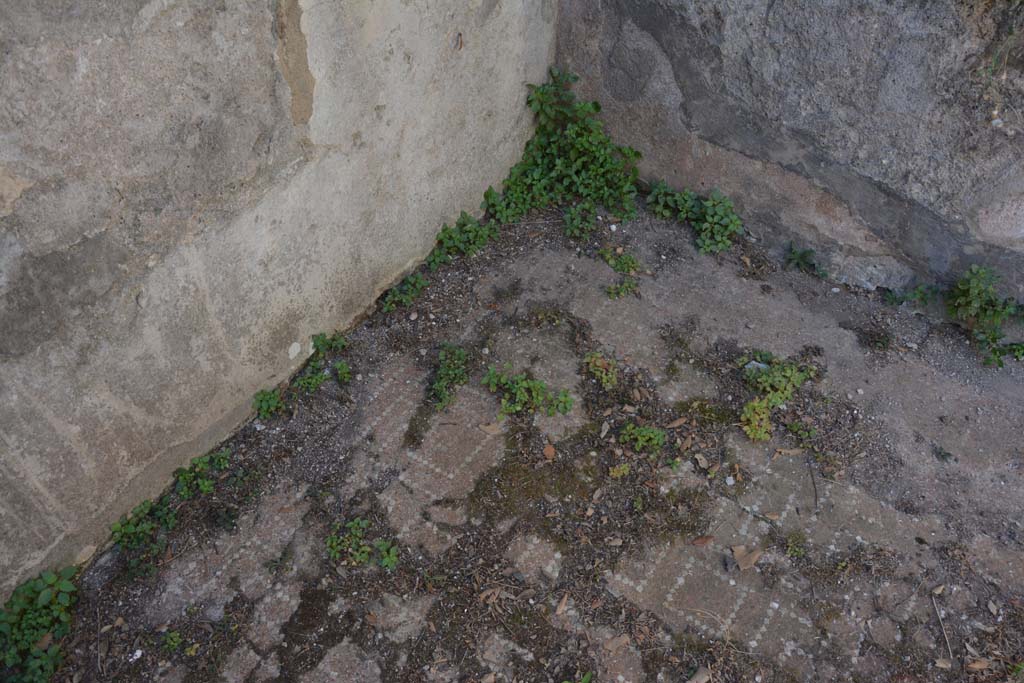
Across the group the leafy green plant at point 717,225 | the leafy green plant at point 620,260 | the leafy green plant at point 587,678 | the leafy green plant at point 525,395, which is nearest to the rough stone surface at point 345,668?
the leafy green plant at point 587,678

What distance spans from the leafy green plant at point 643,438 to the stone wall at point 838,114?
1.38m

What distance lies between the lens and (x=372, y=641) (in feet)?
9.30

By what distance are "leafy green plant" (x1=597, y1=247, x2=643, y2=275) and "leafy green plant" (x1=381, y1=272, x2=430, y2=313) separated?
0.88 m

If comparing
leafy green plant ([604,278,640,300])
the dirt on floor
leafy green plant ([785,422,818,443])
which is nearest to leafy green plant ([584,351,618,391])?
the dirt on floor

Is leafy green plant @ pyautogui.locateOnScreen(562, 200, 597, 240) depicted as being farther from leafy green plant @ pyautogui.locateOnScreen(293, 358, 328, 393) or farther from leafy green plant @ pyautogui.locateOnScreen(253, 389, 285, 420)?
leafy green plant @ pyautogui.locateOnScreen(253, 389, 285, 420)

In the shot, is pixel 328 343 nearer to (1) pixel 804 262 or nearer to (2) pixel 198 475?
(2) pixel 198 475

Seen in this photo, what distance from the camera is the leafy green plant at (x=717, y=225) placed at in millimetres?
4102

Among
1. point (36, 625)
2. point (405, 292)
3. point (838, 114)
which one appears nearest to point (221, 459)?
point (36, 625)

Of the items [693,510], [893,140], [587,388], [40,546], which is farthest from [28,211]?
[893,140]

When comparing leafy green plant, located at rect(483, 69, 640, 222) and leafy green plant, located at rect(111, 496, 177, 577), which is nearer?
leafy green plant, located at rect(111, 496, 177, 577)

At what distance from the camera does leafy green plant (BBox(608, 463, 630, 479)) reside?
10.6 feet

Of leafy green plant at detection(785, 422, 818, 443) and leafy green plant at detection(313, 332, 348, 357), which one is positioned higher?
leafy green plant at detection(785, 422, 818, 443)

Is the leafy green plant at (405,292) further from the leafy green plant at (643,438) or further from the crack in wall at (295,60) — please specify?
the leafy green plant at (643,438)

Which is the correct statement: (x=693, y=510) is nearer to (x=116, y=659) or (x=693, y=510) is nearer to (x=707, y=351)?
(x=707, y=351)
